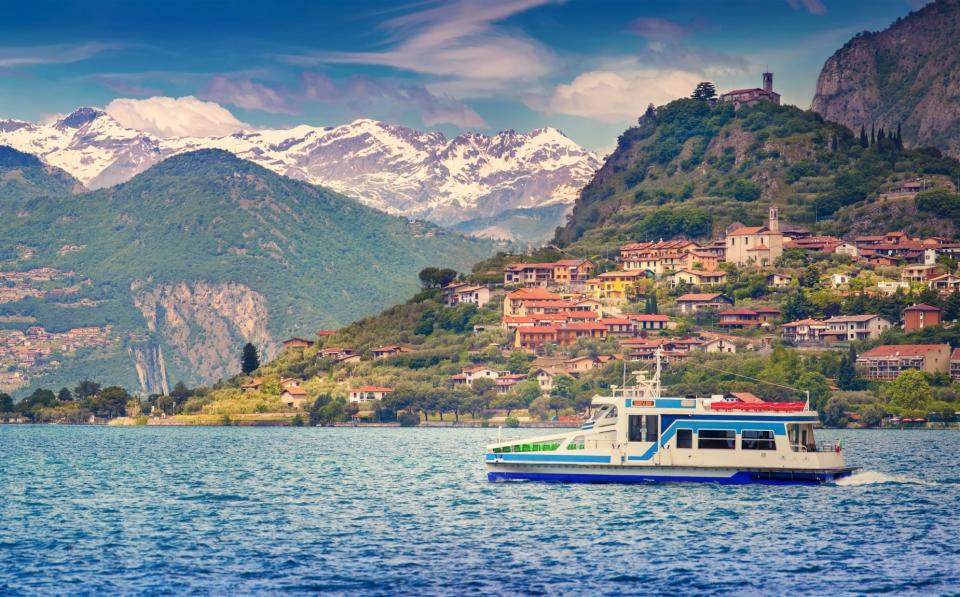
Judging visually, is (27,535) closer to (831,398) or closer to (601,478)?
(601,478)

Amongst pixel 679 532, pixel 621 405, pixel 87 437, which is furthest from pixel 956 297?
pixel 679 532

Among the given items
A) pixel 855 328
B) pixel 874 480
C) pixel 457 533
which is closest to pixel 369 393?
pixel 855 328

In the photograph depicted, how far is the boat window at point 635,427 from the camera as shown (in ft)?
251

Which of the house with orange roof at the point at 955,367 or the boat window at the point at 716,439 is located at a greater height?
the house with orange roof at the point at 955,367

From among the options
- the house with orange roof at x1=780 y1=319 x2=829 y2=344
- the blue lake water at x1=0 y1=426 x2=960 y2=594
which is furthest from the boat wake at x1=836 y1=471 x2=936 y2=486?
the house with orange roof at x1=780 y1=319 x2=829 y2=344

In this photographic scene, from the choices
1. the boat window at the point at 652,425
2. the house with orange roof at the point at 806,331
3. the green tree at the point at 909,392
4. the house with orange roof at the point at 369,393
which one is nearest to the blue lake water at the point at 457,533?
the boat window at the point at 652,425

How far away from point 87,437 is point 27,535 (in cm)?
10543

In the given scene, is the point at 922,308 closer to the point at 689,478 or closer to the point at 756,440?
the point at 756,440

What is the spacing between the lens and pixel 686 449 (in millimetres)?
76312

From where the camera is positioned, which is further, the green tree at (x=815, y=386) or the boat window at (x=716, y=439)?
the green tree at (x=815, y=386)

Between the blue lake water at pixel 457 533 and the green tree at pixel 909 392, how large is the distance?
7307cm

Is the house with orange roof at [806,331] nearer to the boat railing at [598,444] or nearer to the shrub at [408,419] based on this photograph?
the shrub at [408,419]

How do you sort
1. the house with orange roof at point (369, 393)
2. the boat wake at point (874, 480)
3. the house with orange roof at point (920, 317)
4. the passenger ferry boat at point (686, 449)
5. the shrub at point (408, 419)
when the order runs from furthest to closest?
1. the house with orange roof at point (369, 393)
2. the house with orange roof at point (920, 317)
3. the shrub at point (408, 419)
4. the boat wake at point (874, 480)
5. the passenger ferry boat at point (686, 449)

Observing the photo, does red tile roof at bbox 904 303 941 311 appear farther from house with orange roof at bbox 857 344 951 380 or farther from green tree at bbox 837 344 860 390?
green tree at bbox 837 344 860 390
